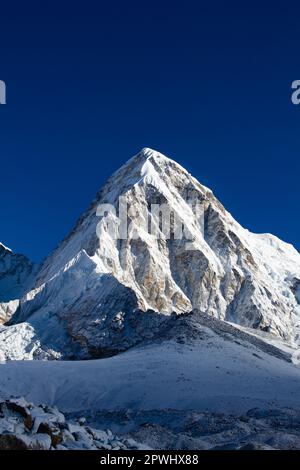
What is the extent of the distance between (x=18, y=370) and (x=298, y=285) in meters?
116

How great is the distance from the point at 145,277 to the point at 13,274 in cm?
7033

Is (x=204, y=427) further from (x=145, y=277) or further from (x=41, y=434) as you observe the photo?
(x=145, y=277)

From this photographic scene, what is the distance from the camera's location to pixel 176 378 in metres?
40.2

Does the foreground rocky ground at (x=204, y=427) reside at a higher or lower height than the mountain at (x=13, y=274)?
lower

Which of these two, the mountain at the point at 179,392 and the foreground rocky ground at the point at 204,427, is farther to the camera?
the mountain at the point at 179,392

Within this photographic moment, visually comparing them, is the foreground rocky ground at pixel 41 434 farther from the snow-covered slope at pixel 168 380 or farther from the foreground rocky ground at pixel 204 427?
the snow-covered slope at pixel 168 380

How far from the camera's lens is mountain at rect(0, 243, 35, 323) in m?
160

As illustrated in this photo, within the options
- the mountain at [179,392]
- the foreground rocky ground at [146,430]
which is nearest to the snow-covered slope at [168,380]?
the mountain at [179,392]

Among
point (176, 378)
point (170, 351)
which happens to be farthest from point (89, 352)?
point (176, 378)

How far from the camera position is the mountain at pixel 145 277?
76250 mm

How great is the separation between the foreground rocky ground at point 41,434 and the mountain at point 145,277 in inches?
2045

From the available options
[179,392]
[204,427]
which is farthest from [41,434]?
[179,392]

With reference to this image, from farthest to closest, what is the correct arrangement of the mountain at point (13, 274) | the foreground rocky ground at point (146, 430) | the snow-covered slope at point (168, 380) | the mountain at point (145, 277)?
the mountain at point (13, 274) < the mountain at point (145, 277) < the snow-covered slope at point (168, 380) < the foreground rocky ground at point (146, 430)

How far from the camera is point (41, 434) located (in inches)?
628
